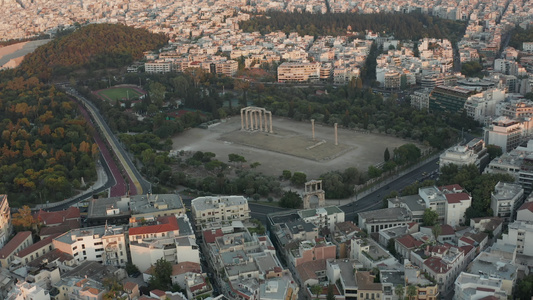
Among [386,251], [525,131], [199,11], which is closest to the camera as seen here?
[386,251]

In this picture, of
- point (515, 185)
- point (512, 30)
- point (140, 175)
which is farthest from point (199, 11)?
point (515, 185)

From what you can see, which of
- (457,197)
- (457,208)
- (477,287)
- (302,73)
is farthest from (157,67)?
(477,287)

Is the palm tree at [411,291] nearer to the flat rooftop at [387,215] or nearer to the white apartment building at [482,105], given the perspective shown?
the flat rooftop at [387,215]

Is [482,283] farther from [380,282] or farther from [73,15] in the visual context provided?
[73,15]

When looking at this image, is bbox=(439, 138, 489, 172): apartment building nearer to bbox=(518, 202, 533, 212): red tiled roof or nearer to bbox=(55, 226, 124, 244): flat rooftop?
bbox=(518, 202, 533, 212): red tiled roof

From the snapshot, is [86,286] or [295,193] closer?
[86,286]

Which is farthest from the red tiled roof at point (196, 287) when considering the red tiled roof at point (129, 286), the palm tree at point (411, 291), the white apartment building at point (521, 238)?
the white apartment building at point (521, 238)

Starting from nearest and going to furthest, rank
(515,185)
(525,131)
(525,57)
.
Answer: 1. (515,185)
2. (525,131)
3. (525,57)
